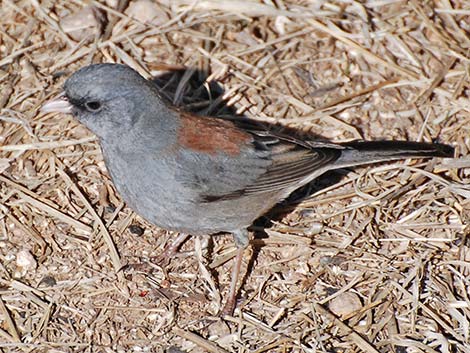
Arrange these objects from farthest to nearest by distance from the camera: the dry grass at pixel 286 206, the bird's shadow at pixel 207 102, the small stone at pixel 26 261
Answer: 1. the bird's shadow at pixel 207 102
2. the small stone at pixel 26 261
3. the dry grass at pixel 286 206

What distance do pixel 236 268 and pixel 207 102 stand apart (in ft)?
5.39

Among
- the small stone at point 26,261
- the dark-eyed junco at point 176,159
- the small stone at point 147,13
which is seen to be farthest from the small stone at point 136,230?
the small stone at point 147,13

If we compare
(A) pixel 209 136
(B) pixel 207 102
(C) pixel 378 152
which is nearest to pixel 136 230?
(A) pixel 209 136

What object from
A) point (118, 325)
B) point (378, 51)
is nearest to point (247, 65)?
point (378, 51)

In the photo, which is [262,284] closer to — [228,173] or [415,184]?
[228,173]

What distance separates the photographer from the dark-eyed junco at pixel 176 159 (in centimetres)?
504

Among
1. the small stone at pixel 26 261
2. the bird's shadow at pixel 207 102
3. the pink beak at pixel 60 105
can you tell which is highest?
the pink beak at pixel 60 105

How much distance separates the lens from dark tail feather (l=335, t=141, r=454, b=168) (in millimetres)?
5551

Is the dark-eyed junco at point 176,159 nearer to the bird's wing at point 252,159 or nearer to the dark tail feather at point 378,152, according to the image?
the bird's wing at point 252,159

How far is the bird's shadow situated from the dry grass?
0.06m

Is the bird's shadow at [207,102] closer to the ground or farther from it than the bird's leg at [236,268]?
farther from it

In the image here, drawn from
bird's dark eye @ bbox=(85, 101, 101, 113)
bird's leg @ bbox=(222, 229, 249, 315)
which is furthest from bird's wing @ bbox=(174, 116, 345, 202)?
bird's dark eye @ bbox=(85, 101, 101, 113)

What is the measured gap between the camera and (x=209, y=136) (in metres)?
5.19

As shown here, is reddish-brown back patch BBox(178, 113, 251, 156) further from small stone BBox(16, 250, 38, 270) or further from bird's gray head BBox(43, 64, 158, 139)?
small stone BBox(16, 250, 38, 270)
